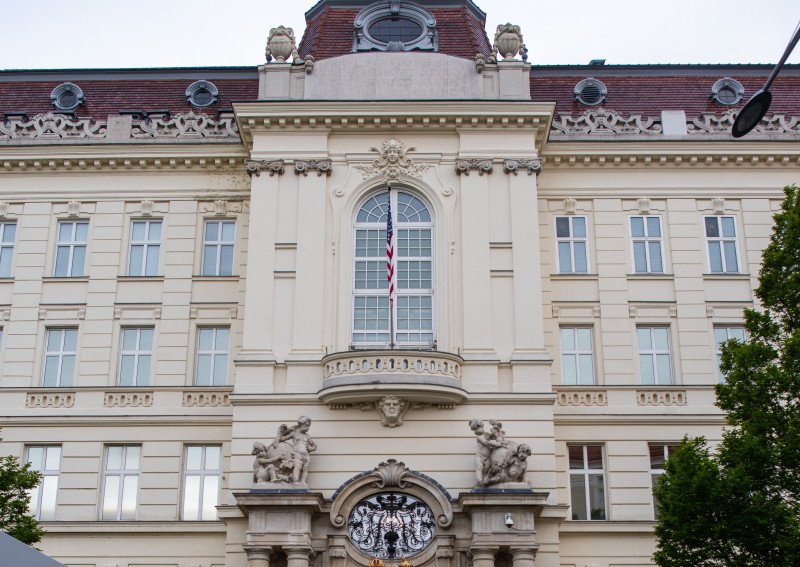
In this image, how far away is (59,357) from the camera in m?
27.9

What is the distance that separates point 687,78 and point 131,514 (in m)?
21.6

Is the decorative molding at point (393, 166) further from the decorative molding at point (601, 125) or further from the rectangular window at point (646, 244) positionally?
the rectangular window at point (646, 244)

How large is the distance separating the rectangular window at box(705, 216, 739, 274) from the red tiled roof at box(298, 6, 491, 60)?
8382 mm

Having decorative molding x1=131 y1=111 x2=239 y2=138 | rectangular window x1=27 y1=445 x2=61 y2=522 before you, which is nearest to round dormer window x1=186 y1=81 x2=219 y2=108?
decorative molding x1=131 y1=111 x2=239 y2=138

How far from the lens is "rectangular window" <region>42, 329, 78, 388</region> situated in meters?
27.6

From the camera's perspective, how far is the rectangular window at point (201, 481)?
26.2m

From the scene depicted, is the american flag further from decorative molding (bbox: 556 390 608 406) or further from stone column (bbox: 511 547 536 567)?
stone column (bbox: 511 547 536 567)

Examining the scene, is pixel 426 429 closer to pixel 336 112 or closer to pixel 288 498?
pixel 288 498

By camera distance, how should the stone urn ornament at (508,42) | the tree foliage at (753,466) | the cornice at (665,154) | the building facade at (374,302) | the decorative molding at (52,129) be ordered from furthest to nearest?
the decorative molding at (52,129)
the cornice at (665,154)
the stone urn ornament at (508,42)
the building facade at (374,302)
the tree foliage at (753,466)

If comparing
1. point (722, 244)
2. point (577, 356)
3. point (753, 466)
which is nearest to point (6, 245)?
point (577, 356)

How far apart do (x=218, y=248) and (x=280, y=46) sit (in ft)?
19.5

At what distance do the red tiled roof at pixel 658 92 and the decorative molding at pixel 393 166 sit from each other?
6.08 meters

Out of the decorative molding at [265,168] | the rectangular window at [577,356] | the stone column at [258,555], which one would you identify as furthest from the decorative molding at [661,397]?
the decorative molding at [265,168]

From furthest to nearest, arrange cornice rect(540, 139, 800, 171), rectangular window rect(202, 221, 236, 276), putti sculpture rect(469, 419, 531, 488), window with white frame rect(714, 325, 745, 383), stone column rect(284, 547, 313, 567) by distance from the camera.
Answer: cornice rect(540, 139, 800, 171)
rectangular window rect(202, 221, 236, 276)
window with white frame rect(714, 325, 745, 383)
putti sculpture rect(469, 419, 531, 488)
stone column rect(284, 547, 313, 567)
